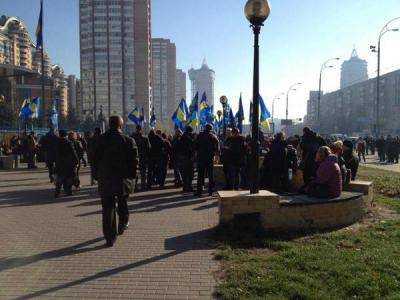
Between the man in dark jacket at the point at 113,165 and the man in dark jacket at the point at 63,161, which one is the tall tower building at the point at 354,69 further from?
the man in dark jacket at the point at 113,165

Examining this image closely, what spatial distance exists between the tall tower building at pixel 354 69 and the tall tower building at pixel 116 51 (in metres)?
73.6

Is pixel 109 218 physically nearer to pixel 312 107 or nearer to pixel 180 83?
pixel 180 83

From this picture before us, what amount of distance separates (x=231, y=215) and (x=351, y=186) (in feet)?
12.3

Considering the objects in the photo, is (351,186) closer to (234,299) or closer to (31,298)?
(234,299)

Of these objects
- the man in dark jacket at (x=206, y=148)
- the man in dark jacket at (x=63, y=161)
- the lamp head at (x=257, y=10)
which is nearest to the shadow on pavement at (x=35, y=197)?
the man in dark jacket at (x=63, y=161)

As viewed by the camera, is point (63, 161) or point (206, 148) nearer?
point (206, 148)

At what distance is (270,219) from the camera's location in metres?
8.12

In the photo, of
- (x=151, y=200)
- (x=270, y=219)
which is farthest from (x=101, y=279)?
(x=151, y=200)

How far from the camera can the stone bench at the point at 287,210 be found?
317 inches

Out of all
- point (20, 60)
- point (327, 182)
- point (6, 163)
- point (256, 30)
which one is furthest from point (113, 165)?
point (20, 60)

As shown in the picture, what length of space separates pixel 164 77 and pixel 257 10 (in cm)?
13695

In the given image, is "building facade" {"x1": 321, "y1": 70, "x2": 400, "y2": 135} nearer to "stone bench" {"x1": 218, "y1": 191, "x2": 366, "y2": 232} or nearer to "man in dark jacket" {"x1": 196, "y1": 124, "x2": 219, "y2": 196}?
"man in dark jacket" {"x1": 196, "y1": 124, "x2": 219, "y2": 196}

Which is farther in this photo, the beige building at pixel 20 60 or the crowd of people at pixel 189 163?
the beige building at pixel 20 60

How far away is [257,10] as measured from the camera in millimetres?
8602
